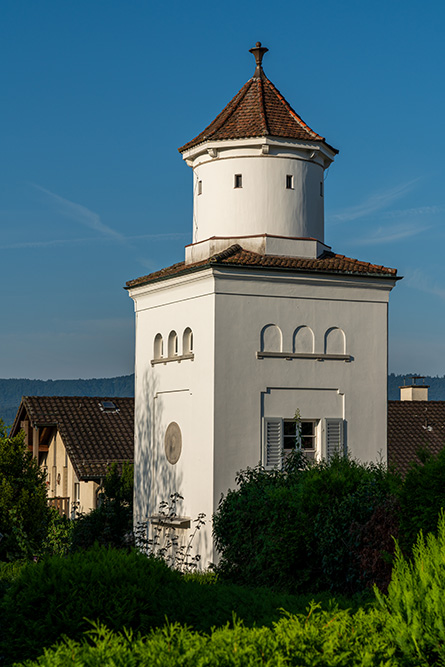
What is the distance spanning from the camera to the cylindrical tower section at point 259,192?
21.8m

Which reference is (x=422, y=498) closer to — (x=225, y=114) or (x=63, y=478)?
(x=225, y=114)

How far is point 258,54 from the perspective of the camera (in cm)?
2378

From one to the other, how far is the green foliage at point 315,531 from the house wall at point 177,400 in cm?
184

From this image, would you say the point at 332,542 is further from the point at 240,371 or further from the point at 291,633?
the point at 291,633

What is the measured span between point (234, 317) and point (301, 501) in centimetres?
502

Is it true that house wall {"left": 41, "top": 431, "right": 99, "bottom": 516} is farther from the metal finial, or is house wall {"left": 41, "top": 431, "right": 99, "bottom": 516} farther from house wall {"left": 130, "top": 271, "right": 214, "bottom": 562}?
the metal finial

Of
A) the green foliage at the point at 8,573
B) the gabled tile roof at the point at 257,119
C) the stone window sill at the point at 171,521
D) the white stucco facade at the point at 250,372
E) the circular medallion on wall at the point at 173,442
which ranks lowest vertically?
the green foliage at the point at 8,573

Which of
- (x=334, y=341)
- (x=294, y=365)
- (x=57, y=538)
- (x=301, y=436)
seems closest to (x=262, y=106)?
(x=334, y=341)

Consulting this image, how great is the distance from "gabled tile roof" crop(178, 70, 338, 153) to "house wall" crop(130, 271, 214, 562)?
356 centimetres

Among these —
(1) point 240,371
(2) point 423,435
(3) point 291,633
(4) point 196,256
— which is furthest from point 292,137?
(2) point 423,435

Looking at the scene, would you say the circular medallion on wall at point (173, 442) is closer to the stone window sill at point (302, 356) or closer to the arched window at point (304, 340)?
the stone window sill at point (302, 356)

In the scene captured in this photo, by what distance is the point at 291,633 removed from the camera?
26.3 ft

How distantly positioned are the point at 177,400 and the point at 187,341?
1.38 m

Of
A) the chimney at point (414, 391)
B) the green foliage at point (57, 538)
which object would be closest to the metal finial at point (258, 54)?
the green foliage at point (57, 538)
